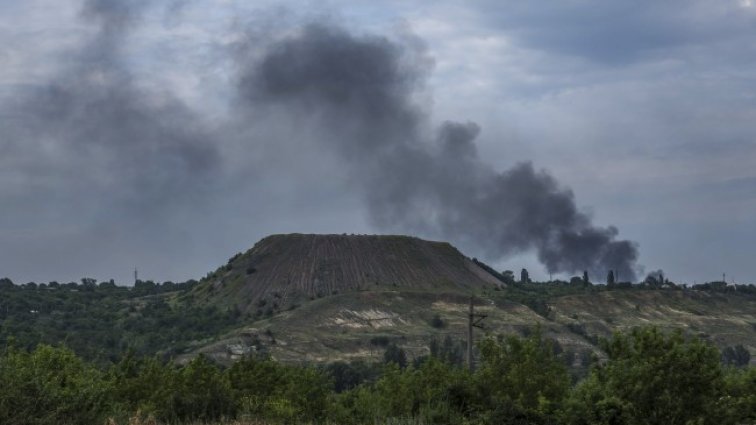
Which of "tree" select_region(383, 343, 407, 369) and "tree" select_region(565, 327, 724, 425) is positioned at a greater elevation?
"tree" select_region(383, 343, 407, 369)

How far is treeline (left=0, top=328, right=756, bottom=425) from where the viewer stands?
31969 millimetres

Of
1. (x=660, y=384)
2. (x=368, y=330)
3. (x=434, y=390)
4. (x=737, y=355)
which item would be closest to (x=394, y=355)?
(x=368, y=330)

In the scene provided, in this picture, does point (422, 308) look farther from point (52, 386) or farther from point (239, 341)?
point (52, 386)

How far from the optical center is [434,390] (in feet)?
156

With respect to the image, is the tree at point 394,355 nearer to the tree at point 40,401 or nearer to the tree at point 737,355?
the tree at point 737,355

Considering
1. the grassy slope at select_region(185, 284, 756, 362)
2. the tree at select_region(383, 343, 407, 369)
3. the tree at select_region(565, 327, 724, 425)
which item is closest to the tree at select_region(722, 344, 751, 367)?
A: the grassy slope at select_region(185, 284, 756, 362)

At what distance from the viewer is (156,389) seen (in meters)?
50.5

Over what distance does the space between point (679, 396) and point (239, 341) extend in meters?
137

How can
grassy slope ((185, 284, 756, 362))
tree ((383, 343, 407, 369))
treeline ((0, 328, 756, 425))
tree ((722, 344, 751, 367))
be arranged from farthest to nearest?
tree ((722, 344, 751, 367)), grassy slope ((185, 284, 756, 362)), tree ((383, 343, 407, 369)), treeline ((0, 328, 756, 425))

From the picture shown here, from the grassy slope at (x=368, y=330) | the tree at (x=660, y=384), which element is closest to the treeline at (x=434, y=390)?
the tree at (x=660, y=384)

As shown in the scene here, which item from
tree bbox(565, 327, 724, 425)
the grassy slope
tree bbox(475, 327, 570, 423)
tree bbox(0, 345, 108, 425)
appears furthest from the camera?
the grassy slope

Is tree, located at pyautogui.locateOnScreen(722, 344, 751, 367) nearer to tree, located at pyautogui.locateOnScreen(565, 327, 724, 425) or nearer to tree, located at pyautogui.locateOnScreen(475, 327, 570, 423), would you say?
tree, located at pyautogui.locateOnScreen(475, 327, 570, 423)

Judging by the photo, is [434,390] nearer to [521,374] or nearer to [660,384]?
[521,374]

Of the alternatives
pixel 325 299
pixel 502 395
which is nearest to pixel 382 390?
pixel 502 395
